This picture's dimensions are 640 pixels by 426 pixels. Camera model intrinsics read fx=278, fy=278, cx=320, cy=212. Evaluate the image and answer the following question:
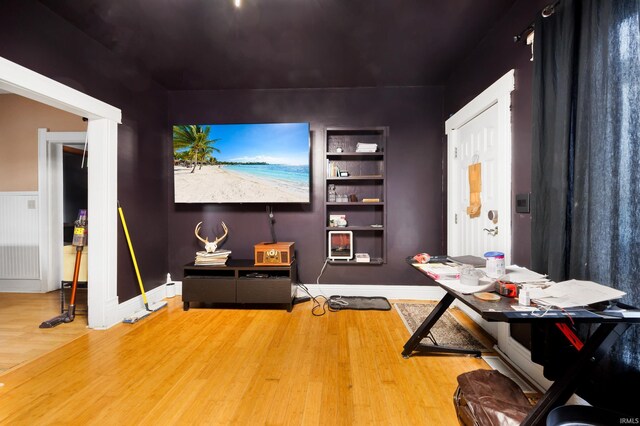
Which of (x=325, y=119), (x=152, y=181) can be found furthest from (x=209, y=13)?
(x=152, y=181)

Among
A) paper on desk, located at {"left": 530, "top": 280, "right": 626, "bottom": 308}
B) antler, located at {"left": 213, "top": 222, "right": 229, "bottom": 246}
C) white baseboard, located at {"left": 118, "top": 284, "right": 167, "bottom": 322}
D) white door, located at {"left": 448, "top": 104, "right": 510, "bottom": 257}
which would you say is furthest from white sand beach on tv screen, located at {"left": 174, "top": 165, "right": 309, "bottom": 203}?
paper on desk, located at {"left": 530, "top": 280, "right": 626, "bottom": 308}

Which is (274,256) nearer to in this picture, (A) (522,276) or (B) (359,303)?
(B) (359,303)

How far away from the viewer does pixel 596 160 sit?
1221 millimetres

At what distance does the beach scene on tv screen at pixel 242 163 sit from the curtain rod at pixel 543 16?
77.1 inches

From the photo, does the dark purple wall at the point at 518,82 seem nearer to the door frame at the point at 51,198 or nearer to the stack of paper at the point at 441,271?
the stack of paper at the point at 441,271

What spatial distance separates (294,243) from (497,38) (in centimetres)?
267

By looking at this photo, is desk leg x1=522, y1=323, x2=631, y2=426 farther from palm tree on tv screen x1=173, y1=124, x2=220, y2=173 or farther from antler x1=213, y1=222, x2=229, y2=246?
palm tree on tv screen x1=173, y1=124, x2=220, y2=173

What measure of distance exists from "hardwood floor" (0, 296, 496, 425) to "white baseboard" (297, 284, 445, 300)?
2.41 ft

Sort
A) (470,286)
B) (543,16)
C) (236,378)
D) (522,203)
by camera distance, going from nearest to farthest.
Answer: (470,286) → (543,16) → (236,378) → (522,203)

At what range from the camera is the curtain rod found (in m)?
1.52

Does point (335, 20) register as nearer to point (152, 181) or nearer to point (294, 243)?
point (294, 243)

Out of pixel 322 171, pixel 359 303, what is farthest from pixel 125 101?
pixel 359 303

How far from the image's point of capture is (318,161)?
3346mm

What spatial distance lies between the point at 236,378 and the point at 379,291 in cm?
198
